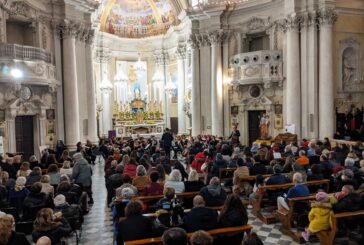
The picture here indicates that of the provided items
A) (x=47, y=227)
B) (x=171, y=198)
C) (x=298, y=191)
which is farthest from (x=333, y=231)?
(x=47, y=227)

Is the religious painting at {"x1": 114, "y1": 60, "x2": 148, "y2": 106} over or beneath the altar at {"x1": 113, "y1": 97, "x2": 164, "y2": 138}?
over

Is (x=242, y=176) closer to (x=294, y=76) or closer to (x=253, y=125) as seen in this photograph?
(x=294, y=76)

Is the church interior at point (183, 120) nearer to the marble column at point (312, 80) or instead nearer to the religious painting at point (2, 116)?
the marble column at point (312, 80)

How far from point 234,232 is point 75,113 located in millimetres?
14769

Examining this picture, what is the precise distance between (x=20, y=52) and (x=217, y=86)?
12043 millimetres

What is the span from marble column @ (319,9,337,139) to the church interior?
7 cm

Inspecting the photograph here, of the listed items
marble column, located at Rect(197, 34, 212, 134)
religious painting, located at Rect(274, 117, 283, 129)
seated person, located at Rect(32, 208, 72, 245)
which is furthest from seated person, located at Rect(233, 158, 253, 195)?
marble column, located at Rect(197, 34, 212, 134)

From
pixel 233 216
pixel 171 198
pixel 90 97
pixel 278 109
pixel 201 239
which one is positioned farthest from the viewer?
pixel 90 97

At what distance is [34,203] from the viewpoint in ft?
22.1

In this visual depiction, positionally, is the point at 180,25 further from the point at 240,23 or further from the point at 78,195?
the point at 78,195

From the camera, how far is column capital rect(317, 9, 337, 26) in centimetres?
1767

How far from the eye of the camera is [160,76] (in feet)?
94.7

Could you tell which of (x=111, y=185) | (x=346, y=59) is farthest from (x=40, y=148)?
(x=346, y=59)

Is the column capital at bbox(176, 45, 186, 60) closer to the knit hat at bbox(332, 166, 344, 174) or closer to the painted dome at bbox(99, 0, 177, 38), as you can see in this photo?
the painted dome at bbox(99, 0, 177, 38)
